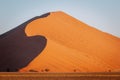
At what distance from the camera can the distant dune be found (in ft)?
168

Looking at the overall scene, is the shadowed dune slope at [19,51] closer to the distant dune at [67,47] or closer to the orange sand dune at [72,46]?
the distant dune at [67,47]

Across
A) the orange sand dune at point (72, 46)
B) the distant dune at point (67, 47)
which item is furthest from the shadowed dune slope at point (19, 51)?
the orange sand dune at point (72, 46)

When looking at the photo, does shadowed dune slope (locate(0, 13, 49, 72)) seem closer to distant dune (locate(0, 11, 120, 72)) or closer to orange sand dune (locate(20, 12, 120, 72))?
distant dune (locate(0, 11, 120, 72))

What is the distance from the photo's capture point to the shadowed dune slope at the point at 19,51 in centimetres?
5119

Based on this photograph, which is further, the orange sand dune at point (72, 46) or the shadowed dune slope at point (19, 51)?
the orange sand dune at point (72, 46)

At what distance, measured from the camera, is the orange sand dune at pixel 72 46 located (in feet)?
169

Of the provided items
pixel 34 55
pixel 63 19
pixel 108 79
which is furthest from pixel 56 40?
pixel 108 79

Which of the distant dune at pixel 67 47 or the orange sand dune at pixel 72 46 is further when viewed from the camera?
the orange sand dune at pixel 72 46

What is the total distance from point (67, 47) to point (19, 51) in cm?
1093

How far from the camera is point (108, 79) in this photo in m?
21.8

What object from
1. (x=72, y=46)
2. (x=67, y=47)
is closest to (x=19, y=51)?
(x=67, y=47)

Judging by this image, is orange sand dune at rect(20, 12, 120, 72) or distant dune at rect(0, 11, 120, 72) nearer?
distant dune at rect(0, 11, 120, 72)

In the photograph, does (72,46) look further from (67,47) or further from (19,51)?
(19,51)

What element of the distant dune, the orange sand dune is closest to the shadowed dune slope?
the distant dune
